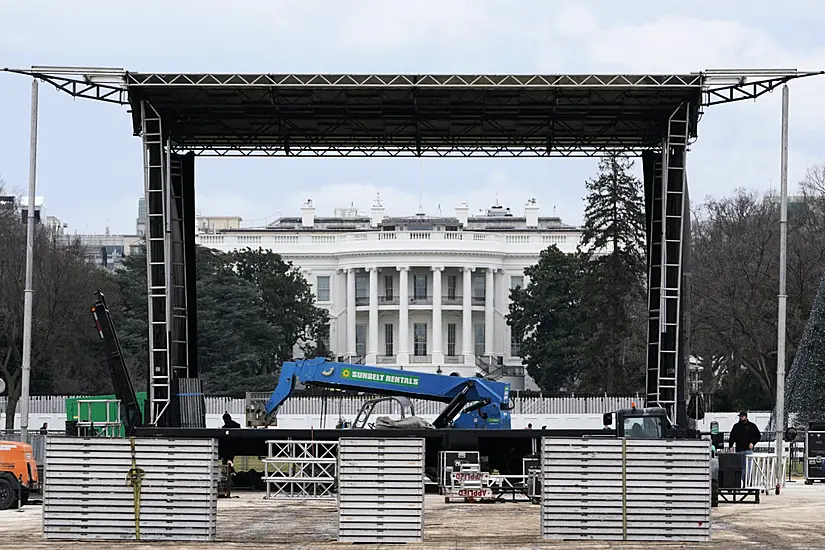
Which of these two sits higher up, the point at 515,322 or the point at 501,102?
the point at 501,102

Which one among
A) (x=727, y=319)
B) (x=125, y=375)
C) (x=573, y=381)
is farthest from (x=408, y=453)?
(x=573, y=381)

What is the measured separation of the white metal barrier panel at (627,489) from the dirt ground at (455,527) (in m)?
0.33

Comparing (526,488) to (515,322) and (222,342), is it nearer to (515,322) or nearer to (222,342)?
(222,342)

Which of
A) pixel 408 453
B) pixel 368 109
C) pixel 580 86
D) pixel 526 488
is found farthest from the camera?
pixel 368 109

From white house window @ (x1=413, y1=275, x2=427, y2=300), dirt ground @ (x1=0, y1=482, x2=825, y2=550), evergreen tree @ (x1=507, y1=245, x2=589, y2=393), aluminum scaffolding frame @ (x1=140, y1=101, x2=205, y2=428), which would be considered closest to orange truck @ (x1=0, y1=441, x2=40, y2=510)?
dirt ground @ (x1=0, y1=482, x2=825, y2=550)

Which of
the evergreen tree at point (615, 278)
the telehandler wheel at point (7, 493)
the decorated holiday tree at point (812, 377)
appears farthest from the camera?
the evergreen tree at point (615, 278)

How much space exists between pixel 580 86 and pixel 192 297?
11.8 m

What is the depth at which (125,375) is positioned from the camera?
36844 mm

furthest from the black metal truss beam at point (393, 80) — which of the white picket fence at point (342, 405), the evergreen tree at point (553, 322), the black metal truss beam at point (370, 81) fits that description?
the evergreen tree at point (553, 322)

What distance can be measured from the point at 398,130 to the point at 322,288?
84791mm

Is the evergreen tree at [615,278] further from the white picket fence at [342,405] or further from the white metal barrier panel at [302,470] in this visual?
the white metal barrier panel at [302,470]

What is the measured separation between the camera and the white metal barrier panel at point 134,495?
22.4 m

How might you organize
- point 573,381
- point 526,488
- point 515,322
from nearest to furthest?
point 526,488
point 573,381
point 515,322

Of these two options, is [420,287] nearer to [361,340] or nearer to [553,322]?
[361,340]
